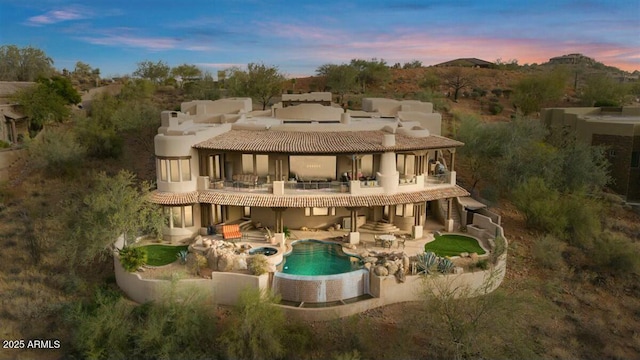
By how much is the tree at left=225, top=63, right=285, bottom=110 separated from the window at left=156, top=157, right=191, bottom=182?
28431mm

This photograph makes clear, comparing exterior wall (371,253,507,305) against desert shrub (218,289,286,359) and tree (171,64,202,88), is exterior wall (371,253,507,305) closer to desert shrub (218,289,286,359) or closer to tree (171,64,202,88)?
desert shrub (218,289,286,359)

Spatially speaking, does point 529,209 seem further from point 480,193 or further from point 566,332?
point 566,332

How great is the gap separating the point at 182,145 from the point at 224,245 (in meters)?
6.60

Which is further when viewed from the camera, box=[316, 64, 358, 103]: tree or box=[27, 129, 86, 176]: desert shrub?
box=[316, 64, 358, 103]: tree

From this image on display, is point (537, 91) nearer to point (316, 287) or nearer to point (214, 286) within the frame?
point (316, 287)

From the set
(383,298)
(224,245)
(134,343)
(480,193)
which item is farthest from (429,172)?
(134,343)

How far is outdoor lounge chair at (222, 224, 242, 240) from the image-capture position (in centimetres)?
2514

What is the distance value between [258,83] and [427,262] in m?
38.6

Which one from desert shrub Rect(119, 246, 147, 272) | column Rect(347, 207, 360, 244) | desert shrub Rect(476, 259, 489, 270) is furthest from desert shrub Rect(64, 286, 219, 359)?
desert shrub Rect(476, 259, 489, 270)

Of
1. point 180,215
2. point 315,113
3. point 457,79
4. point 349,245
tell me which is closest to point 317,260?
point 349,245

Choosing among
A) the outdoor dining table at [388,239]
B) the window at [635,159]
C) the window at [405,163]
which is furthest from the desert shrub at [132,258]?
the window at [635,159]

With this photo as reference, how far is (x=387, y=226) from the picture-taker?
26953mm

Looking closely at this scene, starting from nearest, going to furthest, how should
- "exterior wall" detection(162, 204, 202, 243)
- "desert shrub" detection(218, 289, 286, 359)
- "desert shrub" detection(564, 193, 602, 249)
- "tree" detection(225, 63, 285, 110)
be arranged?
"desert shrub" detection(218, 289, 286, 359) < "exterior wall" detection(162, 204, 202, 243) < "desert shrub" detection(564, 193, 602, 249) < "tree" detection(225, 63, 285, 110)

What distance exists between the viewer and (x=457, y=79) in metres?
70.9
